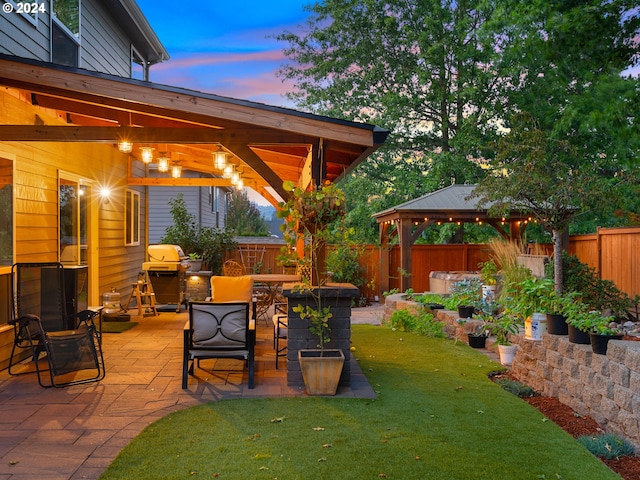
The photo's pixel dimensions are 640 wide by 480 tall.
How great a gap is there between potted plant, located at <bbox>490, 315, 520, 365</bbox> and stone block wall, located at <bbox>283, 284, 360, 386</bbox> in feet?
7.03

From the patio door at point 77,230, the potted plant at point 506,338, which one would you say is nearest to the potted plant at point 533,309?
the potted plant at point 506,338

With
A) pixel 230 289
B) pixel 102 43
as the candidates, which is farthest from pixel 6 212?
pixel 102 43

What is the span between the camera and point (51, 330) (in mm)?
6473

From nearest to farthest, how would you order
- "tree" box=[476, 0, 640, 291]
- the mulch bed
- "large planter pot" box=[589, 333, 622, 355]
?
the mulch bed
"large planter pot" box=[589, 333, 622, 355]
"tree" box=[476, 0, 640, 291]

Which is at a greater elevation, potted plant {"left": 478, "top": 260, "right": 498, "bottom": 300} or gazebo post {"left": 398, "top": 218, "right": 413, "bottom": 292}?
gazebo post {"left": 398, "top": 218, "right": 413, "bottom": 292}

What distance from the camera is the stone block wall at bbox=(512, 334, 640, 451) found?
4270 mm

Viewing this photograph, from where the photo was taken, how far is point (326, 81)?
66.5ft

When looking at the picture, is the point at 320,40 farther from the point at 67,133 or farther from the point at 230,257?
the point at 67,133

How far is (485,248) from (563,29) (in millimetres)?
6716

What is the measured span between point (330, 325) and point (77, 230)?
5.00 m

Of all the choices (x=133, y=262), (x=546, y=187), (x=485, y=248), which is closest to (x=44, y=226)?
(x=133, y=262)

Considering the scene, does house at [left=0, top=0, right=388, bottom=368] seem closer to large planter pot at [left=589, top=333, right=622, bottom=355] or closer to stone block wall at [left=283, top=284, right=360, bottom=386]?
stone block wall at [left=283, top=284, right=360, bottom=386]

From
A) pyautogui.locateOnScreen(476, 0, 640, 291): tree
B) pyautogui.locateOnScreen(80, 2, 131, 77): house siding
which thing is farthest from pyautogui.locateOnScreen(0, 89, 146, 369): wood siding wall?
pyautogui.locateOnScreen(476, 0, 640, 291): tree

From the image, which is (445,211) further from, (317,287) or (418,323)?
(317,287)
